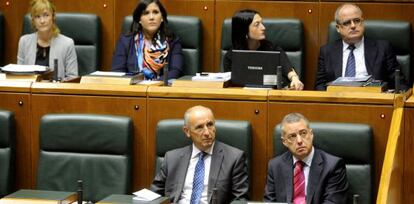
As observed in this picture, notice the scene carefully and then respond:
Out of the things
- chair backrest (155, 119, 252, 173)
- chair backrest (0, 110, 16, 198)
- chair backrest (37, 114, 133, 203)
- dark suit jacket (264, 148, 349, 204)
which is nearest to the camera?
dark suit jacket (264, 148, 349, 204)

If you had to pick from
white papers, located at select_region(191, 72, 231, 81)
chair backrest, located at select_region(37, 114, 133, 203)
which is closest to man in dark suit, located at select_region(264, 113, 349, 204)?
white papers, located at select_region(191, 72, 231, 81)

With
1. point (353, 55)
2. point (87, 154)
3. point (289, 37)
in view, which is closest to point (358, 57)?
point (353, 55)

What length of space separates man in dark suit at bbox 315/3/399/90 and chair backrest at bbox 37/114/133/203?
1.07 meters

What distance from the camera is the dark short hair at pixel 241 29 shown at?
4484mm

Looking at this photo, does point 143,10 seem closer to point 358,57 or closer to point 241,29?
point 241,29

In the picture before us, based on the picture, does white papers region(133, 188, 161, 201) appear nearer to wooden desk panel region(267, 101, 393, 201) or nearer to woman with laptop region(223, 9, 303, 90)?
wooden desk panel region(267, 101, 393, 201)

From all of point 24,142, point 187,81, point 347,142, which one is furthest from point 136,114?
point 347,142

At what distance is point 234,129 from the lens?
12.1 feet

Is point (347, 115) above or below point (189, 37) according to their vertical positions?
below

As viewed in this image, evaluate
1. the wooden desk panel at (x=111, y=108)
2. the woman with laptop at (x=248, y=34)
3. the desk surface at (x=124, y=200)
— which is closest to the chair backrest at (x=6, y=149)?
the wooden desk panel at (x=111, y=108)

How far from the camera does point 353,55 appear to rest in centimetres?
445

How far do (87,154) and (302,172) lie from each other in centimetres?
86

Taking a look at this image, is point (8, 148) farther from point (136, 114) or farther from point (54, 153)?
point (136, 114)

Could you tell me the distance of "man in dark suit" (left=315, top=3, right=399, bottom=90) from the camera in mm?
4383
